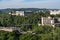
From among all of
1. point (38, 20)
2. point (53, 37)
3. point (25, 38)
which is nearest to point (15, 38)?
point (25, 38)

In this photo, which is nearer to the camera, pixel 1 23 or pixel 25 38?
pixel 25 38

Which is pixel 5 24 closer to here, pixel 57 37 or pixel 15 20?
pixel 15 20

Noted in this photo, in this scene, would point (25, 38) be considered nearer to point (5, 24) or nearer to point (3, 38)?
point (3, 38)

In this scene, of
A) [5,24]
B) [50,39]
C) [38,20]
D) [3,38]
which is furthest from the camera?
[38,20]

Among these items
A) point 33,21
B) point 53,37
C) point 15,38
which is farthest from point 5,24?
point 53,37

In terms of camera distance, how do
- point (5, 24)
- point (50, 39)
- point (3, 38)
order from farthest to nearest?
1. point (5, 24)
2. point (3, 38)
3. point (50, 39)

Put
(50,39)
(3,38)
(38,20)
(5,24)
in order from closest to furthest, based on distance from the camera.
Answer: (50,39), (3,38), (5,24), (38,20)

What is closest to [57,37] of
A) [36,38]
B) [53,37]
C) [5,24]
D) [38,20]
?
[53,37]

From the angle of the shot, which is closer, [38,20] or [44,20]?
[44,20]
